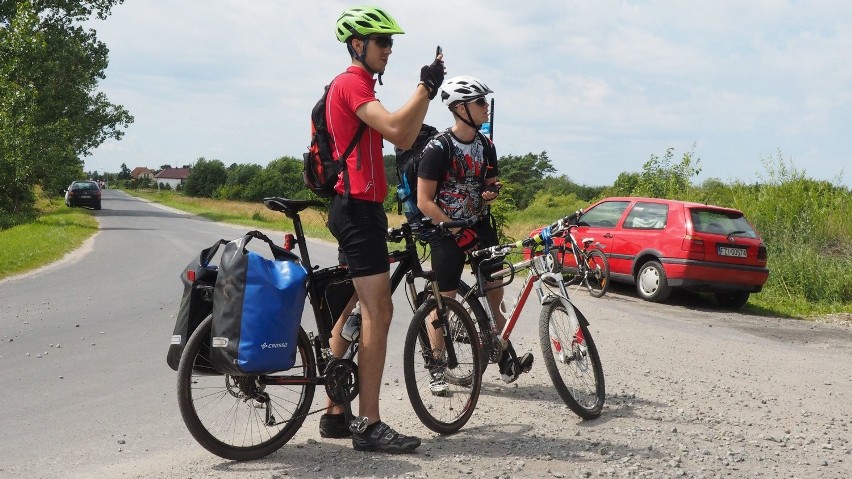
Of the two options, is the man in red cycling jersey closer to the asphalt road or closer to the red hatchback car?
the asphalt road

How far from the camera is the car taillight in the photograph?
13.4 metres

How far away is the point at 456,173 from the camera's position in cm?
586

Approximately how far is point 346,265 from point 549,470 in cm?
145

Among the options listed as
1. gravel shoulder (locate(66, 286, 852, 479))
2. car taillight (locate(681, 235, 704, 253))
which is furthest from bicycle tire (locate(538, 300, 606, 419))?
car taillight (locate(681, 235, 704, 253))

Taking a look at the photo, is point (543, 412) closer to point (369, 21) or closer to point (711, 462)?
point (711, 462)

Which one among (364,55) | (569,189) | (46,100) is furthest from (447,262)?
(569,189)

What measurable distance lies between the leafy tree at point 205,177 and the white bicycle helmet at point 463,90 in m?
148

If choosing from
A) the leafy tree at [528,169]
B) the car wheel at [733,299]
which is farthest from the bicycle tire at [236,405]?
the leafy tree at [528,169]

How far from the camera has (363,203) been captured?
436 cm

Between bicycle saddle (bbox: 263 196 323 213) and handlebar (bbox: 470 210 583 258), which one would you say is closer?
bicycle saddle (bbox: 263 196 323 213)

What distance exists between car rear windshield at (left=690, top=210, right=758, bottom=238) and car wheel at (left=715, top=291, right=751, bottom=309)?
98cm

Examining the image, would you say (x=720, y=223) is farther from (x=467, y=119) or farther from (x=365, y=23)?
(x=365, y=23)

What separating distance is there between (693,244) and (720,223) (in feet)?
2.64

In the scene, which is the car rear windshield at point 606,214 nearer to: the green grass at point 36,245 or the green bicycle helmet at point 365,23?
the green grass at point 36,245
